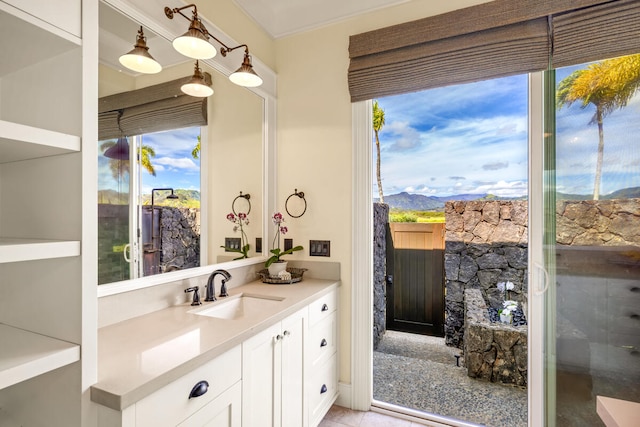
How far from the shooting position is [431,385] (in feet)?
7.69

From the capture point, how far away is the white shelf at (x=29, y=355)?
69 centimetres

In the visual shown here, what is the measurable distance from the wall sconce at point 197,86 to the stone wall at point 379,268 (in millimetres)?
1666

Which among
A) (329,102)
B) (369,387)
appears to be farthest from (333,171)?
(369,387)

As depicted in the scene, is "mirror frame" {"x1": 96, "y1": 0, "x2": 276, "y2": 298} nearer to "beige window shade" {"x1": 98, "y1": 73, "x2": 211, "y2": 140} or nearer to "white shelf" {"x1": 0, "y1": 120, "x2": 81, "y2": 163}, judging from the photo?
"beige window shade" {"x1": 98, "y1": 73, "x2": 211, "y2": 140}

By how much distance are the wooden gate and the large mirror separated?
69.6 inches

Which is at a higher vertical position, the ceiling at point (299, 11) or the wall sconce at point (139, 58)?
the ceiling at point (299, 11)

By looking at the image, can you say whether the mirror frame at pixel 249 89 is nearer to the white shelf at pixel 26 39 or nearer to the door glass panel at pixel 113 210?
the door glass panel at pixel 113 210

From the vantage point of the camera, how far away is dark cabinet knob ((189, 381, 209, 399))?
3.14 ft

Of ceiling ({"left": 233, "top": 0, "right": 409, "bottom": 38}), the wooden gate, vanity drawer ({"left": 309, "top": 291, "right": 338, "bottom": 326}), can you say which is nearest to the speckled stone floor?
the wooden gate

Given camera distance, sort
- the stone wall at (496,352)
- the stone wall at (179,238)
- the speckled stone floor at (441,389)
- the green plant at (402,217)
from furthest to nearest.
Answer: the green plant at (402,217)
the stone wall at (496,352)
the speckled stone floor at (441,389)
the stone wall at (179,238)

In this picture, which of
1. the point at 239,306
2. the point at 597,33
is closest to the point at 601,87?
the point at 597,33

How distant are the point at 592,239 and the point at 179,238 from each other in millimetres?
2122

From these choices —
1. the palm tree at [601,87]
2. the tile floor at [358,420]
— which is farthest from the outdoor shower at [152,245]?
the palm tree at [601,87]

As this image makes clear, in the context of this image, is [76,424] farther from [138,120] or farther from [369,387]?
[369,387]
